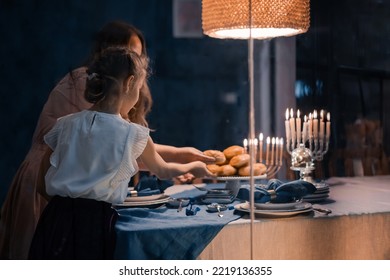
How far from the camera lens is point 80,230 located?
123cm

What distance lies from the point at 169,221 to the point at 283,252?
11.8 inches

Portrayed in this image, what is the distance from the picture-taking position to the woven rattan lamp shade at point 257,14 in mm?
1687

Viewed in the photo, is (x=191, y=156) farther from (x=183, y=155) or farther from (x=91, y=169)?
(x=91, y=169)

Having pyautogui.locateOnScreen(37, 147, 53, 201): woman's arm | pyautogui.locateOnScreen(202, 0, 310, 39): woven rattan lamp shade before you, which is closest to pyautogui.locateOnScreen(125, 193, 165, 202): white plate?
pyautogui.locateOnScreen(37, 147, 53, 201): woman's arm

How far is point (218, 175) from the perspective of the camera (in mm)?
1595

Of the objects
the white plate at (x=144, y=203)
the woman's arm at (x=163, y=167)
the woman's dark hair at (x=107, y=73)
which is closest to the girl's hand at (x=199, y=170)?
the woman's arm at (x=163, y=167)

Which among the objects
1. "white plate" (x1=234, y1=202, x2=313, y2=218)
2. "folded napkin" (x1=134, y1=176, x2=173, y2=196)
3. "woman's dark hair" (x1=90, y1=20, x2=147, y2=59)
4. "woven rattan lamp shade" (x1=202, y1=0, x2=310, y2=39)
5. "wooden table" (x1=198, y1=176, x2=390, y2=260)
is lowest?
"wooden table" (x1=198, y1=176, x2=390, y2=260)

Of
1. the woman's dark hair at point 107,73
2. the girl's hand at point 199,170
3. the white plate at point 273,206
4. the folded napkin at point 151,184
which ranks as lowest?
the white plate at point 273,206

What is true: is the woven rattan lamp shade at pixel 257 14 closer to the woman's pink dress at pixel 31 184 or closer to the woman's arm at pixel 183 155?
the woman's arm at pixel 183 155

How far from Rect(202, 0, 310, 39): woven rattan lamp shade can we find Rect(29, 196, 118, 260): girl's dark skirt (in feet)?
2.56

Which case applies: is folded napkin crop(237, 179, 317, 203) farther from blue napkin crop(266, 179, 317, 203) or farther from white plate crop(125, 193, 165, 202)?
white plate crop(125, 193, 165, 202)

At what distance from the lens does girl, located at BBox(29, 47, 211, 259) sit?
1230 millimetres

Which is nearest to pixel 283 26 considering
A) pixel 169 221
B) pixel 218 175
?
pixel 218 175
